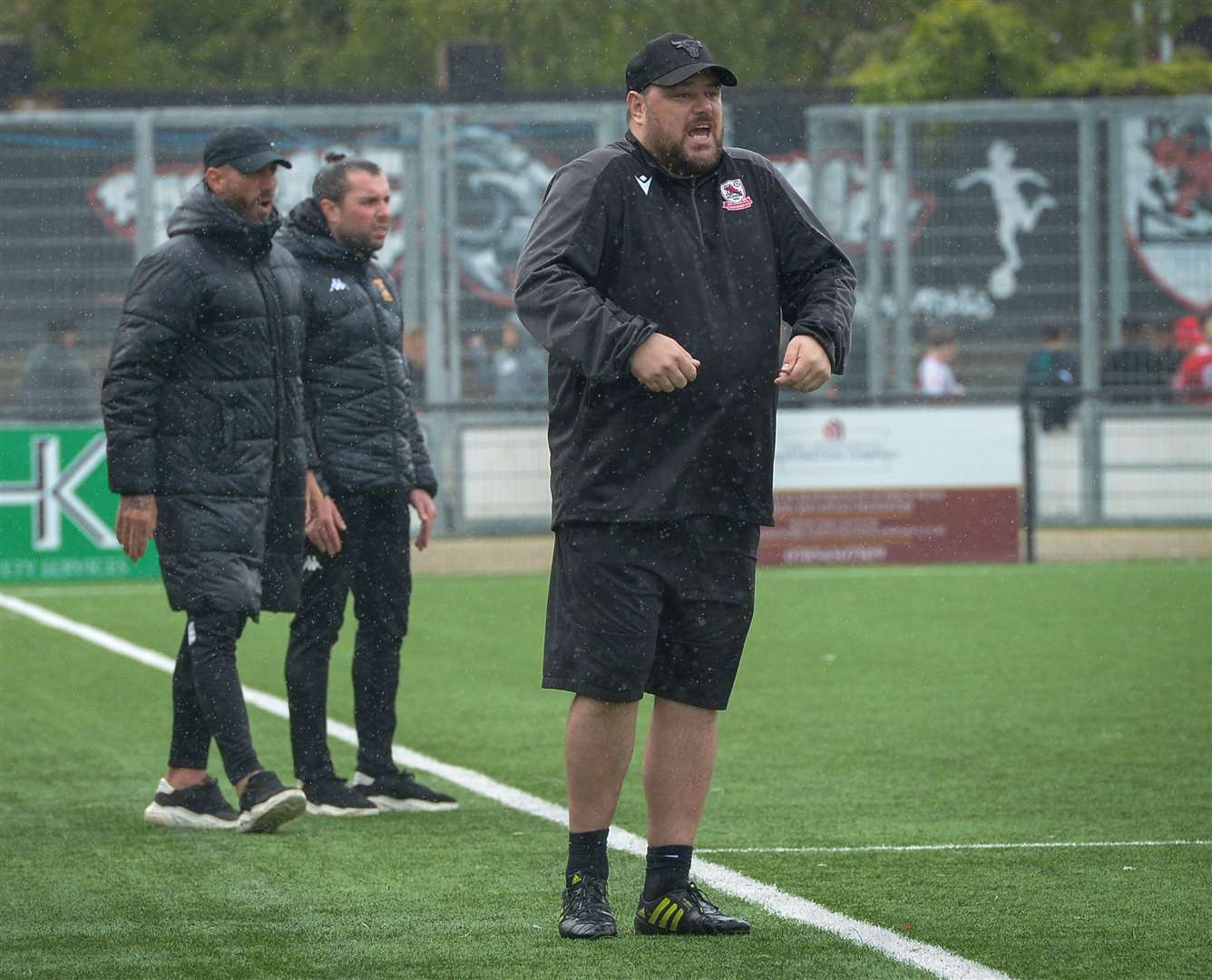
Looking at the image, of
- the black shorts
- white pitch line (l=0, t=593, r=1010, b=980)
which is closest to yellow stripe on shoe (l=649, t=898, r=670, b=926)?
white pitch line (l=0, t=593, r=1010, b=980)

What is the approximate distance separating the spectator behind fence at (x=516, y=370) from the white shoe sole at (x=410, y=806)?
13.1 m

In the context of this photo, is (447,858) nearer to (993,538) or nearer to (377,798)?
(377,798)

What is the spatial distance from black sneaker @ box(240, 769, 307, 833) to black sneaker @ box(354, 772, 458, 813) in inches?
21.6

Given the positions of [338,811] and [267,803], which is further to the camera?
[338,811]

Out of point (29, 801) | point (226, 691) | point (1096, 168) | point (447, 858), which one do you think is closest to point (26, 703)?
point (29, 801)

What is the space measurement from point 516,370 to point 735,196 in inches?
601

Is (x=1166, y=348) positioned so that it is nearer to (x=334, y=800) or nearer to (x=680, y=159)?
(x=334, y=800)

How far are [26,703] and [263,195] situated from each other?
373cm

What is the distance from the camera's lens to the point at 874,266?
21.0m

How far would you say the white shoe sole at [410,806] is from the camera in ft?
23.1

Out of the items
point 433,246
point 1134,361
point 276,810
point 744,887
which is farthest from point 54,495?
point 744,887

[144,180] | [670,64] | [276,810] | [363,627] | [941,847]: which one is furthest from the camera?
[144,180]

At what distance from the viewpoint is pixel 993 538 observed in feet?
55.5

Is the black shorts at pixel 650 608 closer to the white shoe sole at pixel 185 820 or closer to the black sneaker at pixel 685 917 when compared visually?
the black sneaker at pixel 685 917
